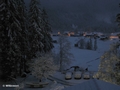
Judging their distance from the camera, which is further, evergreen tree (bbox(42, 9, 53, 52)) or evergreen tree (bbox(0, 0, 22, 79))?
evergreen tree (bbox(42, 9, 53, 52))

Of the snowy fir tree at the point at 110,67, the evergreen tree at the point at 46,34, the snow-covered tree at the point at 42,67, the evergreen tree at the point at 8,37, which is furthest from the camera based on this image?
the evergreen tree at the point at 46,34

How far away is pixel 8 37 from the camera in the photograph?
2811 centimetres

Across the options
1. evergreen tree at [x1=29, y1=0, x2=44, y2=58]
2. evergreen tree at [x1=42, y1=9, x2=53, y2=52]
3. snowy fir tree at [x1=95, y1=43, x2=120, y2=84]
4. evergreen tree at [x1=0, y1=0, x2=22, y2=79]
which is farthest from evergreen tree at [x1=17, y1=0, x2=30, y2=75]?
snowy fir tree at [x1=95, y1=43, x2=120, y2=84]

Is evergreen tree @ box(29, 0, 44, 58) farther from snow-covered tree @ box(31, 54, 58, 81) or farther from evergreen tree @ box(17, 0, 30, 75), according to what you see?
snow-covered tree @ box(31, 54, 58, 81)

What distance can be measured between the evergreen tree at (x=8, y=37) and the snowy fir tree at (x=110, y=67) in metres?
13.5

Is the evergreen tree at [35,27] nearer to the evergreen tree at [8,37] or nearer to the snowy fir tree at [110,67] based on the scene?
the evergreen tree at [8,37]

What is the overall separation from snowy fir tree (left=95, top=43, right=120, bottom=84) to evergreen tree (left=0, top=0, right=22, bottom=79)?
1353 cm

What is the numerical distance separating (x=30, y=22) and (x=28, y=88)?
40.4 feet

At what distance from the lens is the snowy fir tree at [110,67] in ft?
60.9

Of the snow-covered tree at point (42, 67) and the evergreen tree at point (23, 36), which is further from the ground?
the evergreen tree at point (23, 36)

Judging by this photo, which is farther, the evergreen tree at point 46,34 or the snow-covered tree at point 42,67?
the evergreen tree at point 46,34

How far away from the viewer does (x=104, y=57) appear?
2039 centimetres

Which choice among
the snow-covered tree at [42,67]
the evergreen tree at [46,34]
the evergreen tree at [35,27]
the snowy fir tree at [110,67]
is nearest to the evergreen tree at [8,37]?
the snow-covered tree at [42,67]

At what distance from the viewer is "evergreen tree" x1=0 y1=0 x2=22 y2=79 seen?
27594mm
